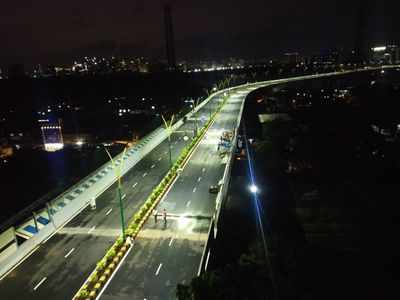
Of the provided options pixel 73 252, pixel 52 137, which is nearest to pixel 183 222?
pixel 73 252

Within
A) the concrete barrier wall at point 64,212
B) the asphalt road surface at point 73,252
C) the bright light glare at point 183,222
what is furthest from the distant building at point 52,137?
the bright light glare at point 183,222

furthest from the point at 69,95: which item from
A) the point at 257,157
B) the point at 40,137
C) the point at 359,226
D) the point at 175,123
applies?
the point at 359,226

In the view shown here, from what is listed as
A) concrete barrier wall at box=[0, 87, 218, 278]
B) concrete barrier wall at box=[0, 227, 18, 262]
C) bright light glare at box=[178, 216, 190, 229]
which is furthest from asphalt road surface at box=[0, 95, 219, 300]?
bright light glare at box=[178, 216, 190, 229]

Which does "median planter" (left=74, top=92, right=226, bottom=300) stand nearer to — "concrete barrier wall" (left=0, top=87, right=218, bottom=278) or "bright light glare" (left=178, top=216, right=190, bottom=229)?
"bright light glare" (left=178, top=216, right=190, bottom=229)

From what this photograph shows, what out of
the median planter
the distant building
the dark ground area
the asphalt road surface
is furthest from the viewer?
the distant building

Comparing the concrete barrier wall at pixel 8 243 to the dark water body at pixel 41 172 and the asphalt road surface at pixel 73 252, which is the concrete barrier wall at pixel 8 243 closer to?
the asphalt road surface at pixel 73 252

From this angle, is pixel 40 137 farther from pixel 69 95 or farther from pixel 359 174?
pixel 69 95
